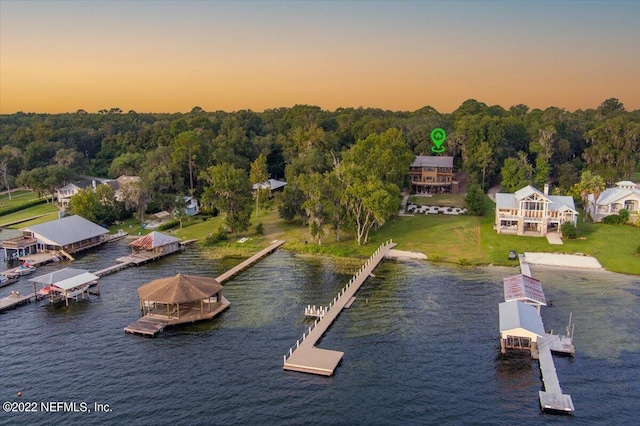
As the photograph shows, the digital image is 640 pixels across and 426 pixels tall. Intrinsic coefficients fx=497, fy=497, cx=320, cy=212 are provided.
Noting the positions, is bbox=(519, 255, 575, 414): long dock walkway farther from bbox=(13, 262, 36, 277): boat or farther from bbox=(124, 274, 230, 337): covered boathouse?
bbox=(13, 262, 36, 277): boat

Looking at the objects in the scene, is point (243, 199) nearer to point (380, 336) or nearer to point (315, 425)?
point (380, 336)

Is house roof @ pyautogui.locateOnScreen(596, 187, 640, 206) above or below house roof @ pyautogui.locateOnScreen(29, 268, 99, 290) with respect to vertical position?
above

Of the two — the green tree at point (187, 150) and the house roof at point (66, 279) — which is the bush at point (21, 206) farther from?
the house roof at point (66, 279)

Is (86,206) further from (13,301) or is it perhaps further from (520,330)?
(520,330)

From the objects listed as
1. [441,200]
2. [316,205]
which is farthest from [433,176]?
[316,205]

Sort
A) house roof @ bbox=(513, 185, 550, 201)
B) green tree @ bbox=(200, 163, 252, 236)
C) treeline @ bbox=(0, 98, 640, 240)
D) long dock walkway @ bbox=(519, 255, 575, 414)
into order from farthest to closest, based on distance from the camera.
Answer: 1. treeline @ bbox=(0, 98, 640, 240)
2. green tree @ bbox=(200, 163, 252, 236)
3. house roof @ bbox=(513, 185, 550, 201)
4. long dock walkway @ bbox=(519, 255, 575, 414)

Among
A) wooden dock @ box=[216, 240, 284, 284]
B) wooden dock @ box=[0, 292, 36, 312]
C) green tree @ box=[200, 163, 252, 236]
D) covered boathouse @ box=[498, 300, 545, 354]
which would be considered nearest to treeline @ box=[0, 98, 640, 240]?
green tree @ box=[200, 163, 252, 236]
